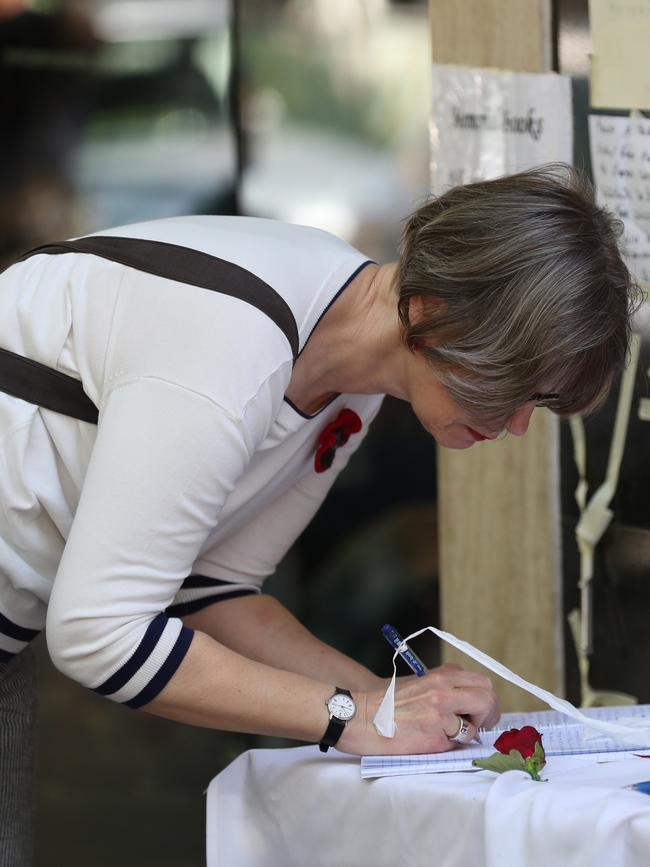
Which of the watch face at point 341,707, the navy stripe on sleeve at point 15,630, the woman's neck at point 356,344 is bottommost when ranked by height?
the watch face at point 341,707

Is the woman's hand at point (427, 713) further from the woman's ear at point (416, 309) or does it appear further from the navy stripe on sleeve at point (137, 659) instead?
the woman's ear at point (416, 309)

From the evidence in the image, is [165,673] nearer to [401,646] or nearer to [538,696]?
[401,646]

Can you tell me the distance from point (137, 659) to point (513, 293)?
523mm

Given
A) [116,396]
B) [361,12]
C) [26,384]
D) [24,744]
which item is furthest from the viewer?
[361,12]

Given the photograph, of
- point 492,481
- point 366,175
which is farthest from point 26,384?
point 366,175

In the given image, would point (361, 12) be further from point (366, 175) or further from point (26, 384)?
point (26, 384)

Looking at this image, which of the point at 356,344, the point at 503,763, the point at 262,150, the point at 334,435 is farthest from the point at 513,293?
the point at 262,150

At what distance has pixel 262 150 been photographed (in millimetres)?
3025

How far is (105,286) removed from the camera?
51.1 inches

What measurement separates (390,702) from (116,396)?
431mm

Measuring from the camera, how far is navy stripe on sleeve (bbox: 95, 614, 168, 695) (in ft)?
3.99

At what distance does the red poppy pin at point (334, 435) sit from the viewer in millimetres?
1541

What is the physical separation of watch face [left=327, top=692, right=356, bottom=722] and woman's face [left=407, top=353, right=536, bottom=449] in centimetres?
33

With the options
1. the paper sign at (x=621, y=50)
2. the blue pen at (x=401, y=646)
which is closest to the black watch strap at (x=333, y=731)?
the blue pen at (x=401, y=646)
